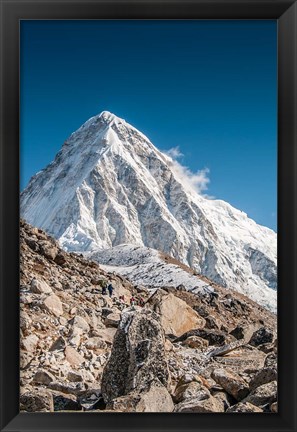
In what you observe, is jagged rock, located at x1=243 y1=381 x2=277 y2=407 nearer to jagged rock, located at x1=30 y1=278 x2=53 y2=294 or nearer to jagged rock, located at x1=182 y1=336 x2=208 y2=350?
jagged rock, located at x1=182 y1=336 x2=208 y2=350

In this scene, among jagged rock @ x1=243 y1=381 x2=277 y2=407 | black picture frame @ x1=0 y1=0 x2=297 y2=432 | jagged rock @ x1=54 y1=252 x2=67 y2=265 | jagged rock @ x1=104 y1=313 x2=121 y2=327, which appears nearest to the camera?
black picture frame @ x1=0 y1=0 x2=297 y2=432

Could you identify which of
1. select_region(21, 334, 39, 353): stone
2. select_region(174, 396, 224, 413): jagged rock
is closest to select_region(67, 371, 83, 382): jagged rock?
select_region(21, 334, 39, 353): stone

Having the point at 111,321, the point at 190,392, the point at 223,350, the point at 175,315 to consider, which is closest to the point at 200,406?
the point at 190,392

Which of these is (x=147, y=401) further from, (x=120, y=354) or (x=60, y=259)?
(x=60, y=259)
